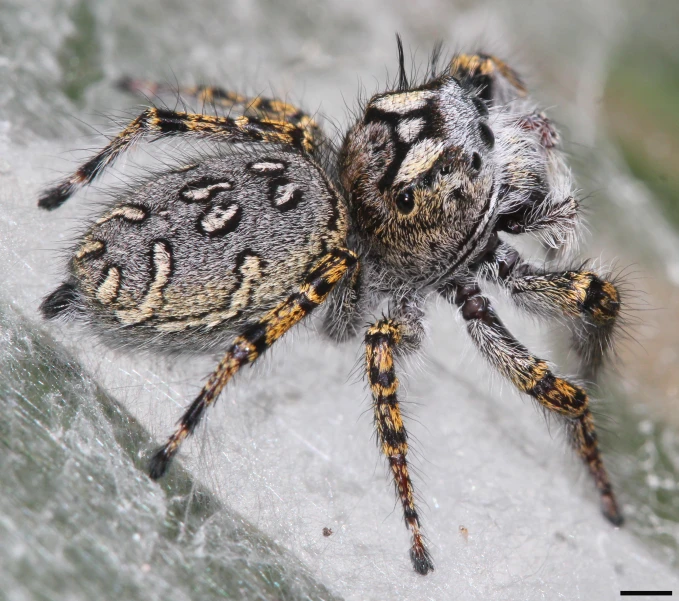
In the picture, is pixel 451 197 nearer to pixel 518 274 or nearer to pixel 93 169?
pixel 518 274

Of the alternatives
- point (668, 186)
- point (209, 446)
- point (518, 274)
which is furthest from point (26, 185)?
point (668, 186)

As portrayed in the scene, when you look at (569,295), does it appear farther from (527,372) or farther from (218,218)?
(218,218)

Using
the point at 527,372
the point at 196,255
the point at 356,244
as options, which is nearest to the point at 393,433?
the point at 527,372

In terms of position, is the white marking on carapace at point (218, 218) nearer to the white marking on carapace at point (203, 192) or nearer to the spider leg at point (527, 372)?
the white marking on carapace at point (203, 192)

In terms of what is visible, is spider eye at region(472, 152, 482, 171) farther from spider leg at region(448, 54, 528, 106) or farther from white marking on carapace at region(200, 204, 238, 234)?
white marking on carapace at region(200, 204, 238, 234)

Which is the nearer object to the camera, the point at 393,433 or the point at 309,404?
the point at 393,433

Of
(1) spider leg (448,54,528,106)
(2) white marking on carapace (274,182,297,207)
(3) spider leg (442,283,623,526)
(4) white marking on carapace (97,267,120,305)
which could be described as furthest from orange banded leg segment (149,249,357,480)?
(1) spider leg (448,54,528,106)

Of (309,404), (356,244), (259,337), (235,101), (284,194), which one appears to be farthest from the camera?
(235,101)
